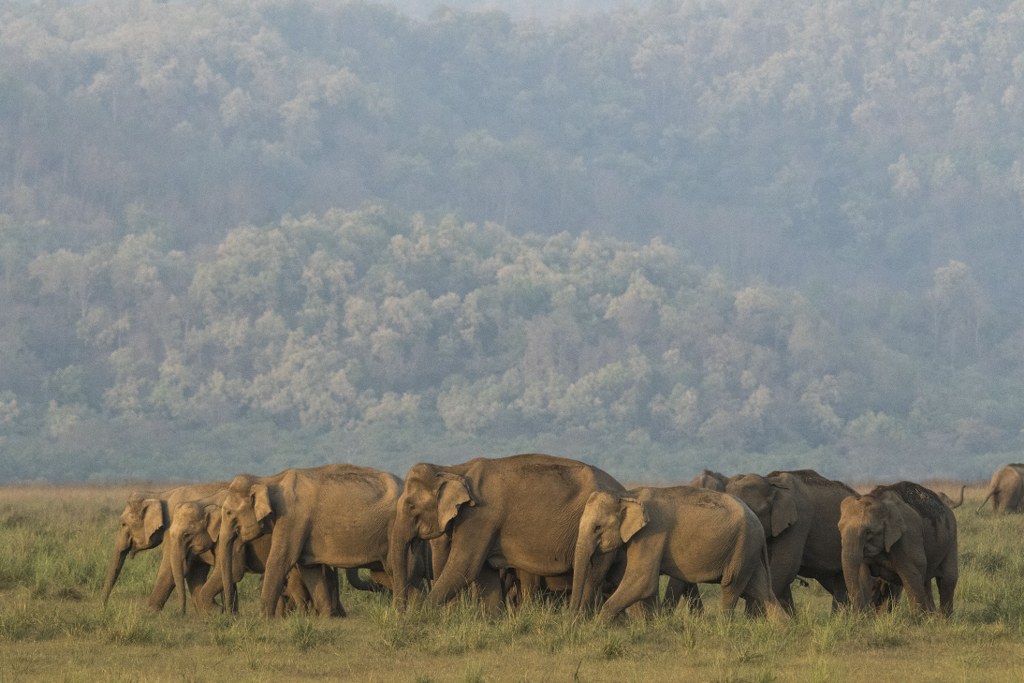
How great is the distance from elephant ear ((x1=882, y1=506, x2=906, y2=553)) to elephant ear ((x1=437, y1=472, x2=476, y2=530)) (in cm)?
379

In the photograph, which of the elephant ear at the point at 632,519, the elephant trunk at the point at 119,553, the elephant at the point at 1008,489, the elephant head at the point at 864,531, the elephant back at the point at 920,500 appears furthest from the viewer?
the elephant at the point at 1008,489

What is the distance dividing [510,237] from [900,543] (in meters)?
115

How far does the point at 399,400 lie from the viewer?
108875 millimetres

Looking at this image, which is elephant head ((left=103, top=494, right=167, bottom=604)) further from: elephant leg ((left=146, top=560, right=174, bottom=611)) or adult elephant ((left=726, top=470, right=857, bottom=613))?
adult elephant ((left=726, top=470, right=857, bottom=613))

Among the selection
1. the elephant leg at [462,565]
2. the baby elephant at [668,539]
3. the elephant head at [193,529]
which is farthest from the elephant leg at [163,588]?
the baby elephant at [668,539]

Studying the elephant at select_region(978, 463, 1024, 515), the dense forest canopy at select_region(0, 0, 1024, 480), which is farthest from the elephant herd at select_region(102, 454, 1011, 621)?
the dense forest canopy at select_region(0, 0, 1024, 480)

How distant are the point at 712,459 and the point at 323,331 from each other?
26.8 meters

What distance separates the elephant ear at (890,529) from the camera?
1559cm

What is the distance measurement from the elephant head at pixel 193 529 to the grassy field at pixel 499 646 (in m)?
0.66

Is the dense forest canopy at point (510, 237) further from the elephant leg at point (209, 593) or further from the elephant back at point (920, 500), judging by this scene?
the elephant back at point (920, 500)

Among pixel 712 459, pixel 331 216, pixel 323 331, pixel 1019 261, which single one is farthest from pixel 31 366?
pixel 1019 261

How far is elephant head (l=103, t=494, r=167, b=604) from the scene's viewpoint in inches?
703

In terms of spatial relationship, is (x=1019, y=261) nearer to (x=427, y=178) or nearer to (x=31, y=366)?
(x=427, y=178)

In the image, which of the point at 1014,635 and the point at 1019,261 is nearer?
the point at 1014,635
